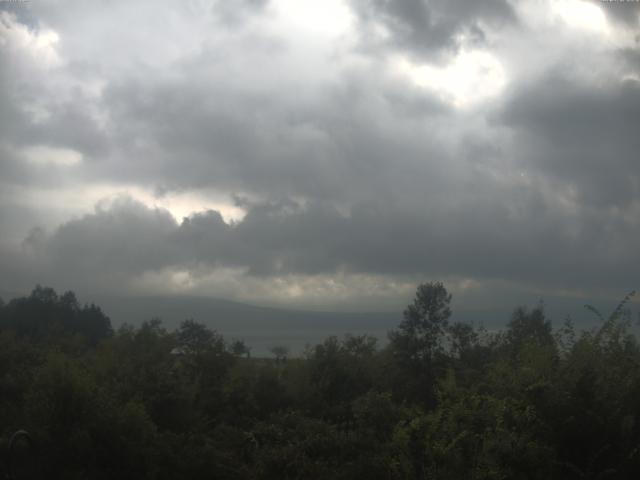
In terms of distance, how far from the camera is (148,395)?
30281mm

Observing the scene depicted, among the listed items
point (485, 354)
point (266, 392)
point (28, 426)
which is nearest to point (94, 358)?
point (266, 392)

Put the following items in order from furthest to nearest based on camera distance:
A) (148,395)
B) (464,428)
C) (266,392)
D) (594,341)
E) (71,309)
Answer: (71,309)
(266,392)
(148,395)
(594,341)
(464,428)

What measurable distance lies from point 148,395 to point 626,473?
2088cm

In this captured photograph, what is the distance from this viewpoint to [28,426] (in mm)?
23219

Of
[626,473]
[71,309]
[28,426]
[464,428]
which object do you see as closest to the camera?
[626,473]

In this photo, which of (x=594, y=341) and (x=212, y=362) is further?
(x=212, y=362)

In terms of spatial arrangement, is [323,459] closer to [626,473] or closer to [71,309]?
[626,473]

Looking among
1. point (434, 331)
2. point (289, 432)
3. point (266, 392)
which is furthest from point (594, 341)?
point (434, 331)

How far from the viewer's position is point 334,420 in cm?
3331

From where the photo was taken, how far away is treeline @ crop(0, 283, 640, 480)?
57.0 feet

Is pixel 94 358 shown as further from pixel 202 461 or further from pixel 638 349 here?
pixel 638 349

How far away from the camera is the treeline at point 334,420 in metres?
17.4

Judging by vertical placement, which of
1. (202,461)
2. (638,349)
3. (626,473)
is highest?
(638,349)

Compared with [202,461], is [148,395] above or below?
above
